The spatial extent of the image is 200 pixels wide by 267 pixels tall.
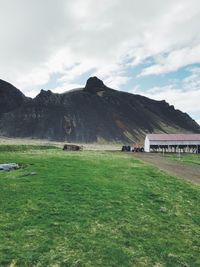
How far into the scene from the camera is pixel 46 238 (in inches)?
831

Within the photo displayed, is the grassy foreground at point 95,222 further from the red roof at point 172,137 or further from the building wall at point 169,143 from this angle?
the red roof at point 172,137

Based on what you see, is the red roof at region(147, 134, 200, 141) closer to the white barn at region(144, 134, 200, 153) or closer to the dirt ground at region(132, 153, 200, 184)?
the white barn at region(144, 134, 200, 153)

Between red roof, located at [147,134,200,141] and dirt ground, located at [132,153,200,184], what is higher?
red roof, located at [147,134,200,141]

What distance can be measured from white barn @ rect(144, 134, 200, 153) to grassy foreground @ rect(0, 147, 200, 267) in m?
102

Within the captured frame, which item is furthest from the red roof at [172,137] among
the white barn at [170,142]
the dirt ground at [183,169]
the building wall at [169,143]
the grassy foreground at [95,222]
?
the grassy foreground at [95,222]

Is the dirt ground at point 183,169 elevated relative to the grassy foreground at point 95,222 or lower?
elevated

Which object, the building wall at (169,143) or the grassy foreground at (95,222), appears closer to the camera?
the grassy foreground at (95,222)

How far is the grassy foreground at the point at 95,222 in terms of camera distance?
64.3 feet

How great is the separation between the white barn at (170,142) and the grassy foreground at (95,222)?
10197 cm

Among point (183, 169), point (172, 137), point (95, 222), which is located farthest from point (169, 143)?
point (95, 222)

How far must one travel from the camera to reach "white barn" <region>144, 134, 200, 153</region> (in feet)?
457

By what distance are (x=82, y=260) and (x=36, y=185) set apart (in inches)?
564

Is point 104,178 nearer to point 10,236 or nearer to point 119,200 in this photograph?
point 119,200

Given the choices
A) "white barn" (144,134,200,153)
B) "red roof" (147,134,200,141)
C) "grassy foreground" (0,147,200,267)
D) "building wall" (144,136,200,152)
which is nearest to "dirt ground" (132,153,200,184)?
"grassy foreground" (0,147,200,267)
